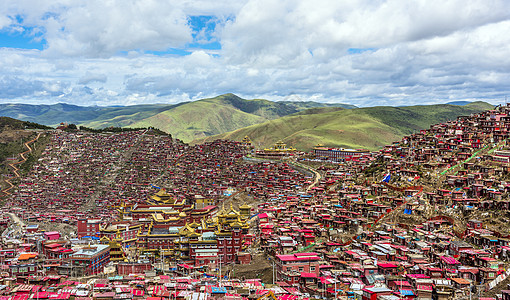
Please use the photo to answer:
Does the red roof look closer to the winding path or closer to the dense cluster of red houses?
the dense cluster of red houses

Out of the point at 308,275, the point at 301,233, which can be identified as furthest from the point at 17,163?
the point at 308,275

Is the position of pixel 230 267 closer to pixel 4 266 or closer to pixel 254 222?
pixel 254 222

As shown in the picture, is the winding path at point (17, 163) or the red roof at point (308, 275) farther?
the winding path at point (17, 163)

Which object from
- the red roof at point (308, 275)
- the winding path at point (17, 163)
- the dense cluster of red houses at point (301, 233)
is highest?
the winding path at point (17, 163)

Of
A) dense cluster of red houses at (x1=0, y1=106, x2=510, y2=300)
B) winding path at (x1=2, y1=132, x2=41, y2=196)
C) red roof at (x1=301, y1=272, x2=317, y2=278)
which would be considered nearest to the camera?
dense cluster of red houses at (x1=0, y1=106, x2=510, y2=300)

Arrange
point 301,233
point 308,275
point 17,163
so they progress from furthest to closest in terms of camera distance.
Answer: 1. point 17,163
2. point 301,233
3. point 308,275

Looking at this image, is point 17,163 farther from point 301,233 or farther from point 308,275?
point 308,275

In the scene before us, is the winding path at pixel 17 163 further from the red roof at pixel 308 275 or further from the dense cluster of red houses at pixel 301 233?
the red roof at pixel 308 275

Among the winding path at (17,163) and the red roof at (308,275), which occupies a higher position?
the winding path at (17,163)

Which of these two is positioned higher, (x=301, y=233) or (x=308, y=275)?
(x=301, y=233)

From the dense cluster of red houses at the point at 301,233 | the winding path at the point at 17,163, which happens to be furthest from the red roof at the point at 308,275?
the winding path at the point at 17,163

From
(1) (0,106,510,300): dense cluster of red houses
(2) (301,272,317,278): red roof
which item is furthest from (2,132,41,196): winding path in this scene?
(2) (301,272,317,278): red roof

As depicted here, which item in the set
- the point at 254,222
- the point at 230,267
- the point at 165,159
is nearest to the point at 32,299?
the point at 230,267
